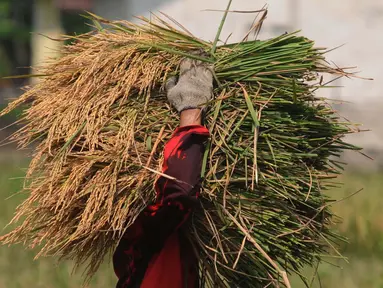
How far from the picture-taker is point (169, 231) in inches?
93.9

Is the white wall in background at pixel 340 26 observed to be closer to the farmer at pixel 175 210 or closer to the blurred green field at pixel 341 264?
the blurred green field at pixel 341 264

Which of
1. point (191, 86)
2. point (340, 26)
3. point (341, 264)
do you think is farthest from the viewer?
point (340, 26)

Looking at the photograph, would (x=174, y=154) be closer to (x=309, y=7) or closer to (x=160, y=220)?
(x=160, y=220)

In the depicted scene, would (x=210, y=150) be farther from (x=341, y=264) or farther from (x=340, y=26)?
(x=340, y=26)

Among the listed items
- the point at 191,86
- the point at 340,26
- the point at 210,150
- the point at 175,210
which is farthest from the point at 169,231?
the point at 340,26

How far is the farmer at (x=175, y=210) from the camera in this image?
88.1 inches

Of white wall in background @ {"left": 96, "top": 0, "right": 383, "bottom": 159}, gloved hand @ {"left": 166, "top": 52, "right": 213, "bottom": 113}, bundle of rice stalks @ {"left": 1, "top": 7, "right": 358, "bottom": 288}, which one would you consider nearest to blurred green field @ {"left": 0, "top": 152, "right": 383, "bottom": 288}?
bundle of rice stalks @ {"left": 1, "top": 7, "right": 358, "bottom": 288}

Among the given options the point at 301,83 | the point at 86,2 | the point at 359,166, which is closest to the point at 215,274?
the point at 301,83

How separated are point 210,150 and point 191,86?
195 millimetres

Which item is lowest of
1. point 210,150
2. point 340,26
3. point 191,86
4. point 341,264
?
point 341,264

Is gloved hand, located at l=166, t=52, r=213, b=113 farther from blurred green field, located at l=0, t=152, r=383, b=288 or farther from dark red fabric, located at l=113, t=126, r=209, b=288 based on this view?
blurred green field, located at l=0, t=152, r=383, b=288

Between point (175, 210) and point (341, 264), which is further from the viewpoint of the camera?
point (341, 264)

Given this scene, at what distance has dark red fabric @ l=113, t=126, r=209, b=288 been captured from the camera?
2.24m

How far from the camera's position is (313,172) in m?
2.46
